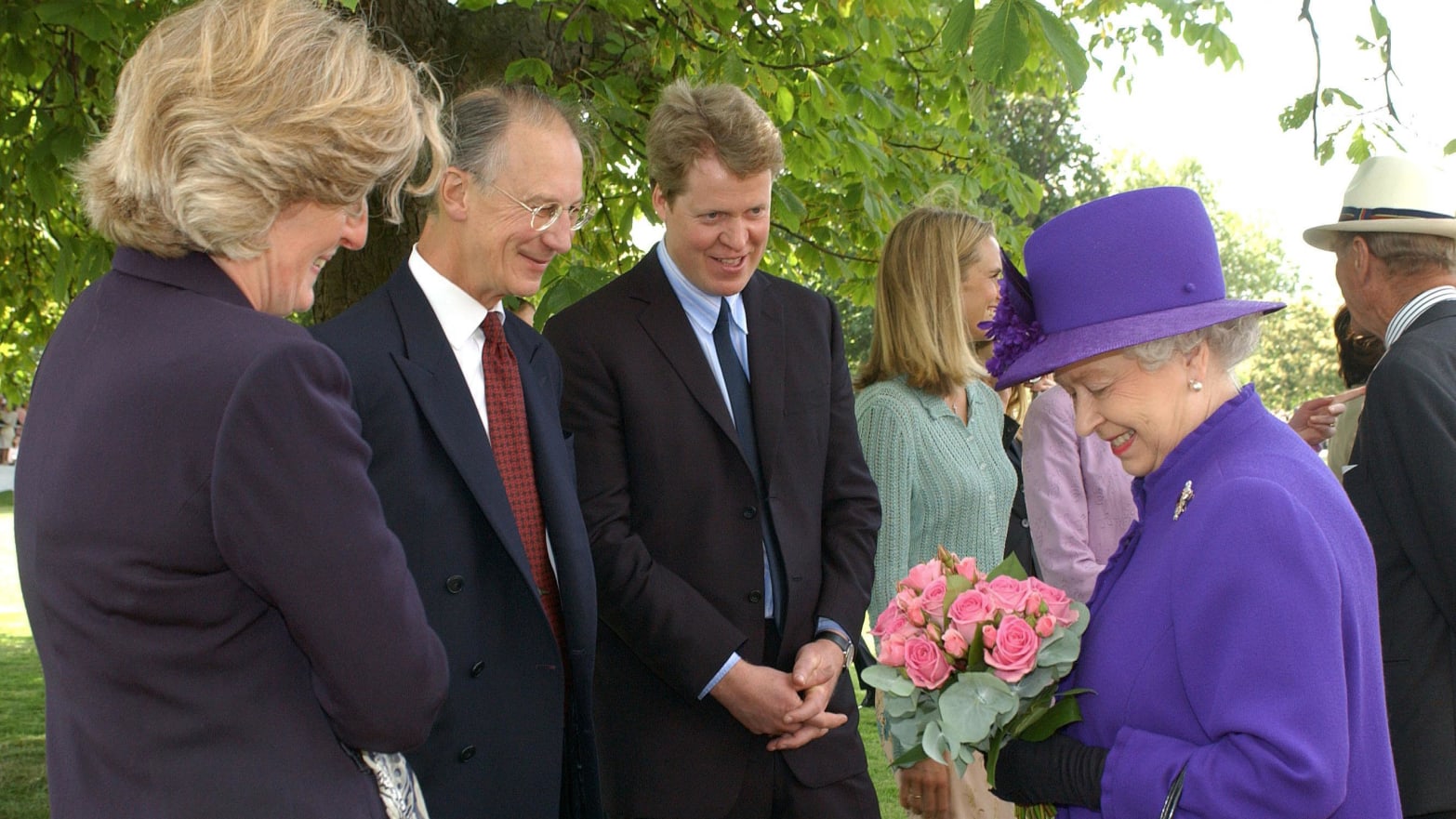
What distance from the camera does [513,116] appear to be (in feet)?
9.32

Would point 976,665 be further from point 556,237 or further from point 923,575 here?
point 556,237

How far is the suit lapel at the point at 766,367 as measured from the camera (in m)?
3.25

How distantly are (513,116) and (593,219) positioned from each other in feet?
11.1

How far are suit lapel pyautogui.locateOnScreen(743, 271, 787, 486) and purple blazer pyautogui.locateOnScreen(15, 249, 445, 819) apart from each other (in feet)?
5.18

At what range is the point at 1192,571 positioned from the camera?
194cm

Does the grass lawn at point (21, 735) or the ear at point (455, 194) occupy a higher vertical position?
the ear at point (455, 194)

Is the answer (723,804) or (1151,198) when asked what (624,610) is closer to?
(723,804)

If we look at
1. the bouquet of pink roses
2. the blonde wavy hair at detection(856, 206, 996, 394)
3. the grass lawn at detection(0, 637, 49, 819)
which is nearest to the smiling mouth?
the bouquet of pink roses

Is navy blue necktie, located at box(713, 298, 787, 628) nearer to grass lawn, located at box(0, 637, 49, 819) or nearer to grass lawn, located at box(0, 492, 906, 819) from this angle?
grass lawn, located at box(0, 637, 49, 819)

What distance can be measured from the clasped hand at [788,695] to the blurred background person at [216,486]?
1.25 meters

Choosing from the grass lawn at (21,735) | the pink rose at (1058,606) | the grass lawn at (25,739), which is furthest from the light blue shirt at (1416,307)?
the grass lawn at (21,735)

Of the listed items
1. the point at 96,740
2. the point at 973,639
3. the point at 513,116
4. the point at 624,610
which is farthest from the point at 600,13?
the point at 96,740

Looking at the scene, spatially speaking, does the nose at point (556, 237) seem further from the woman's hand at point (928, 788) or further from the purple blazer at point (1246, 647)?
the woman's hand at point (928, 788)

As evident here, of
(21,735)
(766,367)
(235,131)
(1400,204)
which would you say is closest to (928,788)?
(766,367)
